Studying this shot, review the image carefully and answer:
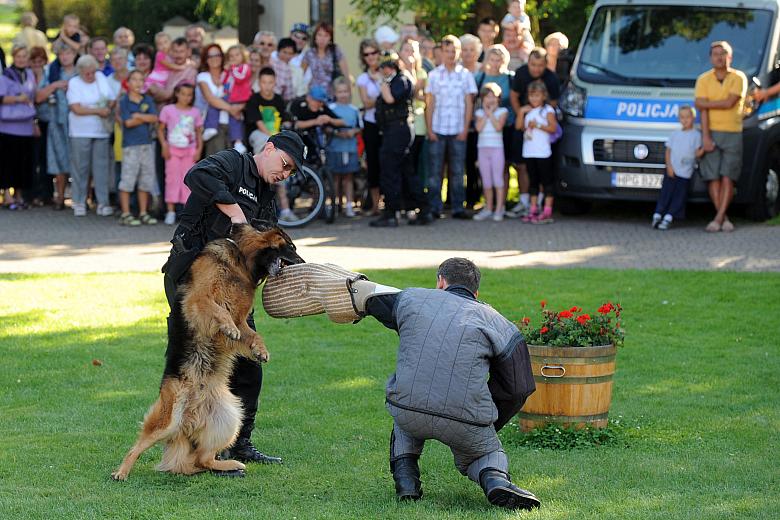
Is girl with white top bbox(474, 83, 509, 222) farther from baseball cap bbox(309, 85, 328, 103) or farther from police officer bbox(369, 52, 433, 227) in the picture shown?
baseball cap bbox(309, 85, 328, 103)

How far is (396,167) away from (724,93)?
172 inches

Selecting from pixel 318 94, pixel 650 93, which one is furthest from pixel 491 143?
pixel 318 94

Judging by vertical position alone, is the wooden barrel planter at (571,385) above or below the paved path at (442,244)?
above

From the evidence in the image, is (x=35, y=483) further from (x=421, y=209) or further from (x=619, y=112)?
(x=619, y=112)

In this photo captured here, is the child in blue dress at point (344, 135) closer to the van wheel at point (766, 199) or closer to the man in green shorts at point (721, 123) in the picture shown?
the man in green shorts at point (721, 123)

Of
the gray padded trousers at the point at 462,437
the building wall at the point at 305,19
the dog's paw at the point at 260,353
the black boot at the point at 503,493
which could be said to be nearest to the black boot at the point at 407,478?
the gray padded trousers at the point at 462,437

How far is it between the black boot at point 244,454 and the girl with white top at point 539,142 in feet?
32.0

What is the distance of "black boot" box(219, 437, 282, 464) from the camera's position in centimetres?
701

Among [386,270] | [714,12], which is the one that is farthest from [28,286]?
[714,12]

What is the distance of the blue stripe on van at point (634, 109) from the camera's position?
15.7 meters

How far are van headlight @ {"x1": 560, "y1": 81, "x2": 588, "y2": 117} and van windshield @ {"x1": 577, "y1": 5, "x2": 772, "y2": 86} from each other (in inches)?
9.1

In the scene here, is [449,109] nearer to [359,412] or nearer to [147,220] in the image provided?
[147,220]

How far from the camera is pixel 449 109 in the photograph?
1602cm

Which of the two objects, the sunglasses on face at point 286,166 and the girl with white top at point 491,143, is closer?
the sunglasses on face at point 286,166
